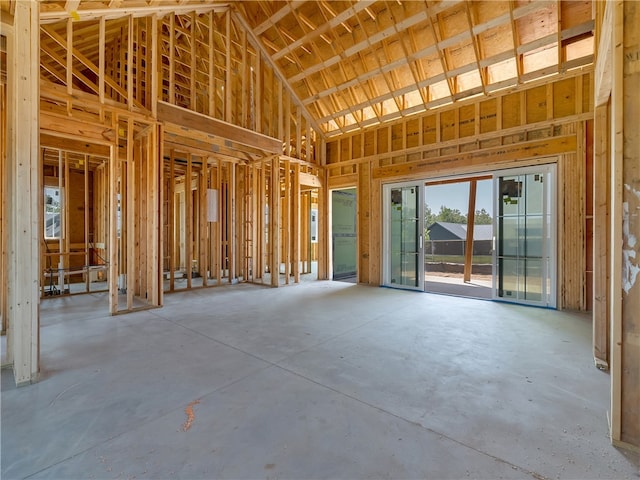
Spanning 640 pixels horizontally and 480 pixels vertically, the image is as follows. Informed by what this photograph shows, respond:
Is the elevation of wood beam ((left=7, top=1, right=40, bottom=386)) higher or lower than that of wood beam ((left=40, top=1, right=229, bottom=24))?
lower

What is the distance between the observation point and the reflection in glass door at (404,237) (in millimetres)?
6820

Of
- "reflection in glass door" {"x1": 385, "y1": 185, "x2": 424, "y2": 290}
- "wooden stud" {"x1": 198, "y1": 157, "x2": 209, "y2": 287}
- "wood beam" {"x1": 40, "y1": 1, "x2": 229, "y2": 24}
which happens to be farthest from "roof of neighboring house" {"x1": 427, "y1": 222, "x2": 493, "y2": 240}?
"wood beam" {"x1": 40, "y1": 1, "x2": 229, "y2": 24}

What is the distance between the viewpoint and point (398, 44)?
6051 mm

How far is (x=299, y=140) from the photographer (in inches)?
307

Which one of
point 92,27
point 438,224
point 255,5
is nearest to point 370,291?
point 255,5

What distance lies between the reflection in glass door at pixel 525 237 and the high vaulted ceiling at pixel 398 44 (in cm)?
183

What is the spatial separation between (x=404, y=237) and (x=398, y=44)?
405 centimetres

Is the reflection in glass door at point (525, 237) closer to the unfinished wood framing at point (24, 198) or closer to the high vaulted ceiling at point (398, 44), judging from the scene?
the high vaulted ceiling at point (398, 44)

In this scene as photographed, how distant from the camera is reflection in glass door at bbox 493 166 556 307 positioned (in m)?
5.26

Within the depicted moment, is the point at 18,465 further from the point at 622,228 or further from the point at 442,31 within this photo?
the point at 442,31

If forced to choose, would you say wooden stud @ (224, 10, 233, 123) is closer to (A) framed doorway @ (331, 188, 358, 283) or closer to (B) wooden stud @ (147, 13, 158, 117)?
(B) wooden stud @ (147, 13, 158, 117)

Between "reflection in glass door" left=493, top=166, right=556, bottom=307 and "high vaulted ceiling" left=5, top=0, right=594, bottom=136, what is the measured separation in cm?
183

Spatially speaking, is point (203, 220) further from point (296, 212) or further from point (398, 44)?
point (398, 44)

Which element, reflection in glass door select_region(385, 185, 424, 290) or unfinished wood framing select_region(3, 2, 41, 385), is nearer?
unfinished wood framing select_region(3, 2, 41, 385)
